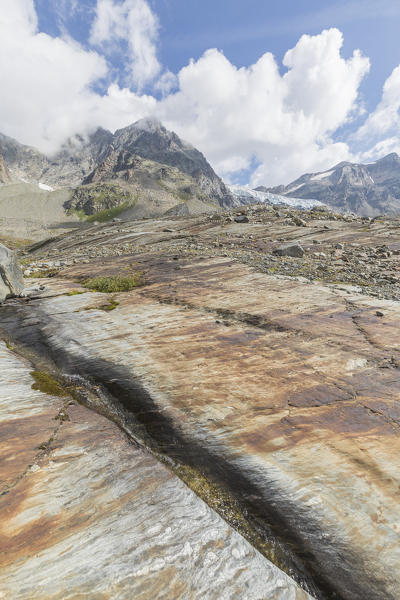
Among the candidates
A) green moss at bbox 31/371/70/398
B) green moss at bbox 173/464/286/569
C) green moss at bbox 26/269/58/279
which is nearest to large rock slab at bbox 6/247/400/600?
green moss at bbox 173/464/286/569

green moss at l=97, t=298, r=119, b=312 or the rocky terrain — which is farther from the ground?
green moss at l=97, t=298, r=119, b=312

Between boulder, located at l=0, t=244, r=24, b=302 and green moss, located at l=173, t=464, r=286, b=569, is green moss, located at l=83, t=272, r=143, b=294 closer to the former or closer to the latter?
boulder, located at l=0, t=244, r=24, b=302

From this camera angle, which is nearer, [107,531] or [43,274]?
[107,531]

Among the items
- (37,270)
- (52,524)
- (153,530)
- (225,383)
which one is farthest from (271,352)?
(37,270)

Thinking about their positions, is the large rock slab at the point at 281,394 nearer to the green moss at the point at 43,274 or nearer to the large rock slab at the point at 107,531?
the large rock slab at the point at 107,531

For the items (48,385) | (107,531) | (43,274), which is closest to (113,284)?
(48,385)

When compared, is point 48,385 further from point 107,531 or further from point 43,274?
point 43,274
